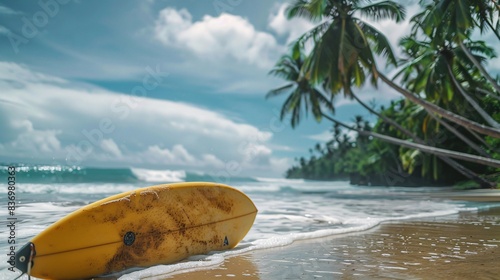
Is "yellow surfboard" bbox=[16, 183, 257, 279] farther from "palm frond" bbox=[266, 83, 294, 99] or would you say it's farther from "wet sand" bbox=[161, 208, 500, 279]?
"palm frond" bbox=[266, 83, 294, 99]

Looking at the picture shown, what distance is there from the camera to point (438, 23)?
11484 millimetres

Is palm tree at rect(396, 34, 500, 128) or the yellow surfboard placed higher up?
palm tree at rect(396, 34, 500, 128)

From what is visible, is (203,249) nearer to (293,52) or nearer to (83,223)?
(83,223)

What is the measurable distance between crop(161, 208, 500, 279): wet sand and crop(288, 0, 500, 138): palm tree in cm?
749

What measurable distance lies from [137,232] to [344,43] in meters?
10.1

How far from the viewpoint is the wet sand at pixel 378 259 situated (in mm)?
3131

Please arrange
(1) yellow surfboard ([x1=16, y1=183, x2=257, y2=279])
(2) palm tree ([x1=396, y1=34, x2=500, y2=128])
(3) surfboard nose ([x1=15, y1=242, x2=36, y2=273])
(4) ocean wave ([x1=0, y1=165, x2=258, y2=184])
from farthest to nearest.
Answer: (4) ocean wave ([x1=0, y1=165, x2=258, y2=184]) < (2) palm tree ([x1=396, y1=34, x2=500, y2=128]) < (1) yellow surfboard ([x1=16, y1=183, x2=257, y2=279]) < (3) surfboard nose ([x1=15, y1=242, x2=36, y2=273])

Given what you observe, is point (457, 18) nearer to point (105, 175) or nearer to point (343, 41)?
point (343, 41)

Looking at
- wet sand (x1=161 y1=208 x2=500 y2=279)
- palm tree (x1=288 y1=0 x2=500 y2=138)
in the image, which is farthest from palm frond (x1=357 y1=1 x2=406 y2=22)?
wet sand (x1=161 y1=208 x2=500 y2=279)

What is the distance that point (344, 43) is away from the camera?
476 inches

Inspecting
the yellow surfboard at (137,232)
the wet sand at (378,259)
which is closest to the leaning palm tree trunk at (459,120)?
the wet sand at (378,259)

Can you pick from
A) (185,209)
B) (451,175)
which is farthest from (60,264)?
(451,175)

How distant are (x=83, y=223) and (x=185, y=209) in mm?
1010

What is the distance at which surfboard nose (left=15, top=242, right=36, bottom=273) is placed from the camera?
9.57 ft
